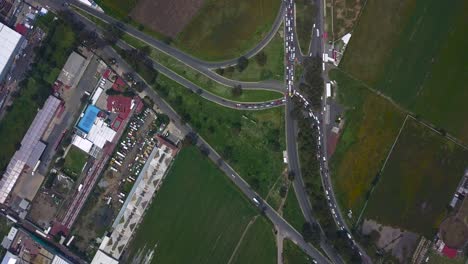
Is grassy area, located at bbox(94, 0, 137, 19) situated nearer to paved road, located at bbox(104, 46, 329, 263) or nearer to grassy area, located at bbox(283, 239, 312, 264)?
paved road, located at bbox(104, 46, 329, 263)

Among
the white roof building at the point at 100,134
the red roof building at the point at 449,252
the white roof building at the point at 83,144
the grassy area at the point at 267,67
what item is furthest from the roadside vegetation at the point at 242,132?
the red roof building at the point at 449,252

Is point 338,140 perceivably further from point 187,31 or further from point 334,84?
point 187,31

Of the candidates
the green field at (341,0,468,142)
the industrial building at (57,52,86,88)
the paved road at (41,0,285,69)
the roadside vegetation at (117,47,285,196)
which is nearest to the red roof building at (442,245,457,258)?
the green field at (341,0,468,142)

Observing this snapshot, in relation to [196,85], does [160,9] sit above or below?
above

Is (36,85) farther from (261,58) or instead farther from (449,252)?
(449,252)

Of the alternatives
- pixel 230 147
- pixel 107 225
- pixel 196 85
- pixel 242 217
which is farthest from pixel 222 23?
pixel 107 225

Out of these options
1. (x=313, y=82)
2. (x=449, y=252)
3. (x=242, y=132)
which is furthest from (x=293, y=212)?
(x=449, y=252)
